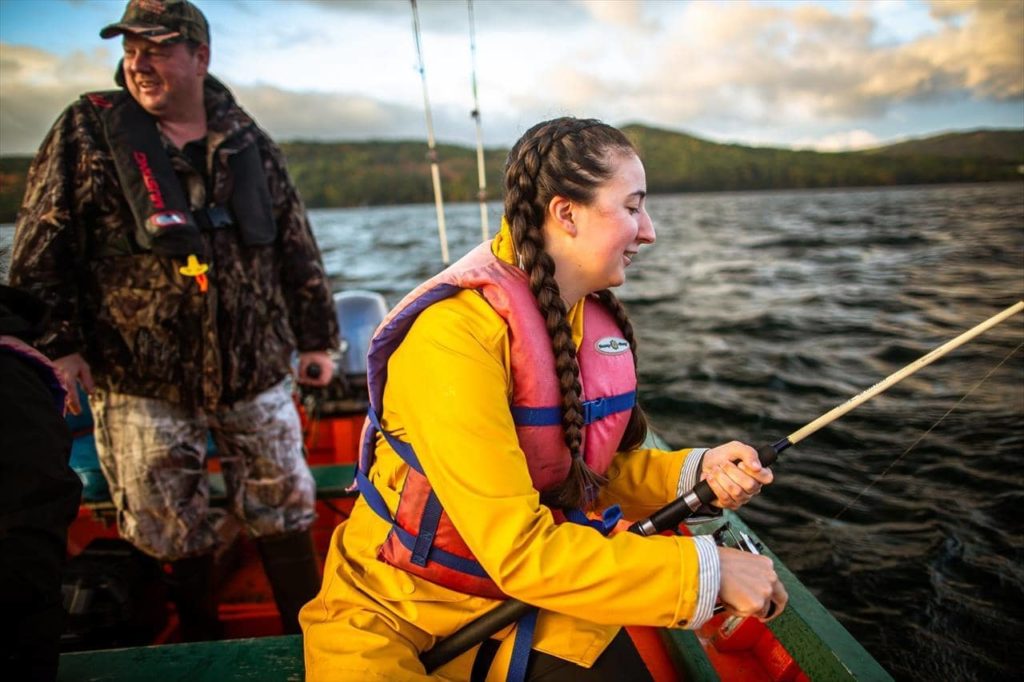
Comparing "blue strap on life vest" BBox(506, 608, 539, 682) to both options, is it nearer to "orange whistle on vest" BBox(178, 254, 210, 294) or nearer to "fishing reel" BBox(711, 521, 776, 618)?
"fishing reel" BBox(711, 521, 776, 618)

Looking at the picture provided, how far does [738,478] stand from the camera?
5.93ft

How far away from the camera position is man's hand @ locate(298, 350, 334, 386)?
129 inches

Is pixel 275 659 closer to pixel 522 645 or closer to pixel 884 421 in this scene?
pixel 522 645

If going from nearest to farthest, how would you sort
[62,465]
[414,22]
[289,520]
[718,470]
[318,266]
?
[62,465] → [718,470] → [289,520] → [318,266] → [414,22]

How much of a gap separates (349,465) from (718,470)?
293 cm

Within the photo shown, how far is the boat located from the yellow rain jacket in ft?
1.61

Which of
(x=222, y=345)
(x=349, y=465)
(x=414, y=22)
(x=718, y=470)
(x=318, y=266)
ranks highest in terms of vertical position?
(x=414, y=22)

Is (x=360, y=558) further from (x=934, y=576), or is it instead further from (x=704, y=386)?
(x=704, y=386)

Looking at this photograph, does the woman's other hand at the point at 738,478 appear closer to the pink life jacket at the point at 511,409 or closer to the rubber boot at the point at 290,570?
the pink life jacket at the point at 511,409

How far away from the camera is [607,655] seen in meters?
1.78

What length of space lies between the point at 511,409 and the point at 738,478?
0.73 metres

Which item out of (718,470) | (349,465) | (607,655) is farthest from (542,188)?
(349,465)

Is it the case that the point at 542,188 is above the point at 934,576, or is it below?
above

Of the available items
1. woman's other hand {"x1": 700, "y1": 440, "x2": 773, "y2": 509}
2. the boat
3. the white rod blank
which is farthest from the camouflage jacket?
the white rod blank
